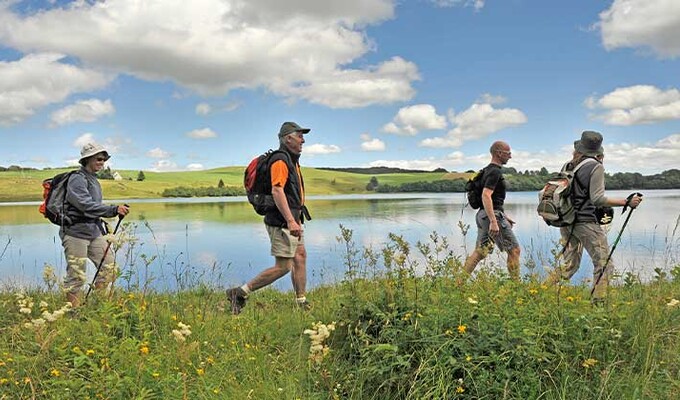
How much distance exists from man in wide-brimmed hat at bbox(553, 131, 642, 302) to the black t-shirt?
117 centimetres

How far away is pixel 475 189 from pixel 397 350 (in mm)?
4470

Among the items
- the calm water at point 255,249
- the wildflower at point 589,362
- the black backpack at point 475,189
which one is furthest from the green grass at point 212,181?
the wildflower at point 589,362

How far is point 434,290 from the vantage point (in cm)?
416

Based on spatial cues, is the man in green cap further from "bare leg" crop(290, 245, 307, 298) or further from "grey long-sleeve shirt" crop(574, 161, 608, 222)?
"grey long-sleeve shirt" crop(574, 161, 608, 222)

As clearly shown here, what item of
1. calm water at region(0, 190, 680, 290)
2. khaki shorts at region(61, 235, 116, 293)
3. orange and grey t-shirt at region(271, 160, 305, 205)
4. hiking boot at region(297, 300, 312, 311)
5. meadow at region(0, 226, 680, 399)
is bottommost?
calm water at region(0, 190, 680, 290)

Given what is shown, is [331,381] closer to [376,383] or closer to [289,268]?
[376,383]

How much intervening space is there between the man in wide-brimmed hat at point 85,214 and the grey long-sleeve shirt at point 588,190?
520 centimetres

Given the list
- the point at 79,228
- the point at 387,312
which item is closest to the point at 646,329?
the point at 387,312

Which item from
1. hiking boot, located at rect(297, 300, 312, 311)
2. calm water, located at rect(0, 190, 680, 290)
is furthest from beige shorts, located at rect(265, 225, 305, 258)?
calm water, located at rect(0, 190, 680, 290)

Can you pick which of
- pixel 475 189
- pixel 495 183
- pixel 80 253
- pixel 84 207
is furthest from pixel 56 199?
pixel 495 183

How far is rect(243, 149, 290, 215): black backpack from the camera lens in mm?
5926

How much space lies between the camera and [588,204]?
5.79 metres

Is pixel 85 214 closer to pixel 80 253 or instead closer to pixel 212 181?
pixel 80 253

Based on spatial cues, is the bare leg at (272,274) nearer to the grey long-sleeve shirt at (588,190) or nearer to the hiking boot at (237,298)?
the hiking boot at (237,298)
